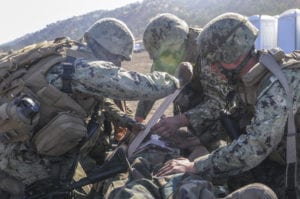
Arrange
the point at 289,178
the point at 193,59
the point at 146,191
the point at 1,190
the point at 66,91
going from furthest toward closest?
1. the point at 193,59
2. the point at 1,190
3. the point at 66,91
4. the point at 289,178
5. the point at 146,191

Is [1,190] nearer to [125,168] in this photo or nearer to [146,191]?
[125,168]

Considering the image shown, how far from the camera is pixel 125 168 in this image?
15.5 feet

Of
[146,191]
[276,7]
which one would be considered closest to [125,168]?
[146,191]

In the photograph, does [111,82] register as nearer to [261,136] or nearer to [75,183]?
[75,183]

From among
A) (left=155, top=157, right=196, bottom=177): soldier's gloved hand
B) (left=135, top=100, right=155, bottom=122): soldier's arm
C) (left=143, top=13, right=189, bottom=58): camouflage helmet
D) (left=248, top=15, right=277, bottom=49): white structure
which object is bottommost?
(left=248, top=15, right=277, bottom=49): white structure

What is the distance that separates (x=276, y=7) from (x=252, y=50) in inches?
1706

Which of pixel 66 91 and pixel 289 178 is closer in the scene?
pixel 289 178

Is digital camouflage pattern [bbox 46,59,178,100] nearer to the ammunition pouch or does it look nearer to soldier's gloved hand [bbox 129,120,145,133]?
the ammunition pouch

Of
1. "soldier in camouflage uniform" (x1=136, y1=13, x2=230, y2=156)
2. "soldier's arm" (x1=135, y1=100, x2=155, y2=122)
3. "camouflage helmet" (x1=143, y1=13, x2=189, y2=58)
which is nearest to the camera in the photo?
Result: "soldier in camouflage uniform" (x1=136, y1=13, x2=230, y2=156)

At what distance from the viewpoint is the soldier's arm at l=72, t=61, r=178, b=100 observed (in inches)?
181

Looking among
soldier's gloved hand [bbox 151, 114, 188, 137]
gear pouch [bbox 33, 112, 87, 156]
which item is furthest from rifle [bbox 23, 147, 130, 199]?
soldier's gloved hand [bbox 151, 114, 188, 137]

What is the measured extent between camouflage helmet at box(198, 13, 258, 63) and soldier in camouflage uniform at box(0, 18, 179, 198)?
1.76 ft

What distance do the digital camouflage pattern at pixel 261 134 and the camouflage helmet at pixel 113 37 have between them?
53.7 inches

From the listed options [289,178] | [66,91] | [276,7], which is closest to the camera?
[289,178]
